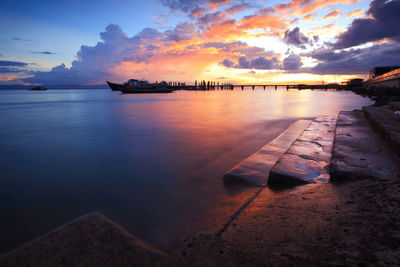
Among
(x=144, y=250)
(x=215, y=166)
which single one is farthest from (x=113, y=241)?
(x=215, y=166)

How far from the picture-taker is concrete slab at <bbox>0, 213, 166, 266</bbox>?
1501mm

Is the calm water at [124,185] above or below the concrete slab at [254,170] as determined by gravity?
below

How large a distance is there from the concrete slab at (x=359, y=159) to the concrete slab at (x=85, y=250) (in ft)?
7.11

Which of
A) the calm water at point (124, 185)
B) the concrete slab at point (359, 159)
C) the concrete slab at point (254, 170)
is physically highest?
the concrete slab at point (359, 159)

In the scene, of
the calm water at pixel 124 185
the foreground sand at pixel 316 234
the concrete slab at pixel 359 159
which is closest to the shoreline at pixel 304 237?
the foreground sand at pixel 316 234

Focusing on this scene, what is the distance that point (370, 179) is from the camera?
2193 millimetres

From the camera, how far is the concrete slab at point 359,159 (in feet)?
7.70

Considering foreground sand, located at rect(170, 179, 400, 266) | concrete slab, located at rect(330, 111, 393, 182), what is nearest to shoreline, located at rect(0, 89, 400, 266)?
foreground sand, located at rect(170, 179, 400, 266)

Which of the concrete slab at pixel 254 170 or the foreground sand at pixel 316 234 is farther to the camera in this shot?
the concrete slab at pixel 254 170

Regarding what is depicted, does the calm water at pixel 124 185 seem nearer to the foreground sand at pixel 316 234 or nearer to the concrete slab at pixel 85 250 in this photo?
the concrete slab at pixel 85 250

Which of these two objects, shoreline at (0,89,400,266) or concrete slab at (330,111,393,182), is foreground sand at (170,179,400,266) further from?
concrete slab at (330,111,393,182)

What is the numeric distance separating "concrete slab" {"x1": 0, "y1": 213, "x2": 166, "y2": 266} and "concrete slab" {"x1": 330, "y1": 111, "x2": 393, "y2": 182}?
85.3 inches

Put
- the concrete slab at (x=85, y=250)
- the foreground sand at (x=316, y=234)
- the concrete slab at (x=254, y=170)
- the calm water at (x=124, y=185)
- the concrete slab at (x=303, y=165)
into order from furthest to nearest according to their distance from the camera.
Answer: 1. the concrete slab at (x=254, y=170)
2. the concrete slab at (x=303, y=165)
3. the calm water at (x=124, y=185)
4. the concrete slab at (x=85, y=250)
5. the foreground sand at (x=316, y=234)

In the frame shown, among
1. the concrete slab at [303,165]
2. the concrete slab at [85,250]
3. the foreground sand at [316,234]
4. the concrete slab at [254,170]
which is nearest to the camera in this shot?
the foreground sand at [316,234]
